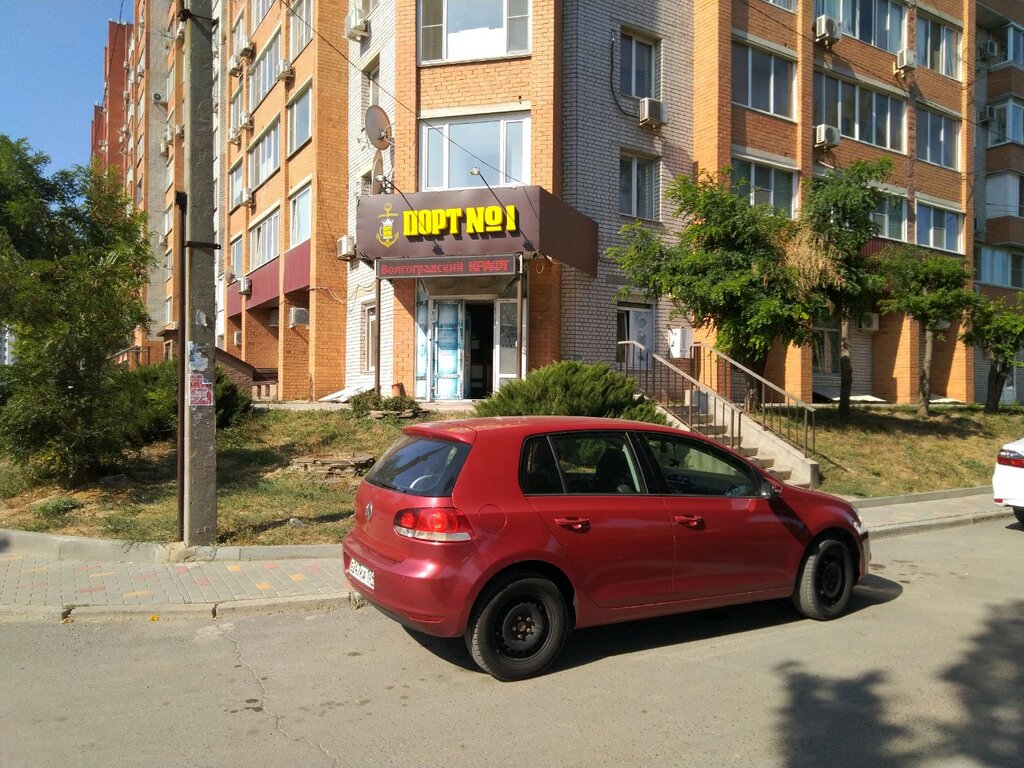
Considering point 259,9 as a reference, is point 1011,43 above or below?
above

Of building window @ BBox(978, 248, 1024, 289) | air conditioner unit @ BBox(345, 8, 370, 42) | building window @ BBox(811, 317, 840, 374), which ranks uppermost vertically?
air conditioner unit @ BBox(345, 8, 370, 42)

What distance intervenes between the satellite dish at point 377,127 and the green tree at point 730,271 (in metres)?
5.62

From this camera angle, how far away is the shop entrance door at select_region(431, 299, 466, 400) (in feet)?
52.2

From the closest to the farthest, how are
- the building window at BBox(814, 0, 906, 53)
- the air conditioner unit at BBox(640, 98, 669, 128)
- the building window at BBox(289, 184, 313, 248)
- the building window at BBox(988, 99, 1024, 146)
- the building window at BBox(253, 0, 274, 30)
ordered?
the air conditioner unit at BBox(640, 98, 669, 128)
the building window at BBox(289, 184, 313, 248)
the building window at BBox(814, 0, 906, 53)
the building window at BBox(253, 0, 274, 30)
the building window at BBox(988, 99, 1024, 146)

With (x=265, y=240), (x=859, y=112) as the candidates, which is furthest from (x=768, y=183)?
(x=265, y=240)

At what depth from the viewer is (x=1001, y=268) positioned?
2900cm

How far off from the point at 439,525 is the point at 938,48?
27.7 m

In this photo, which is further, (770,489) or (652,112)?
(652,112)

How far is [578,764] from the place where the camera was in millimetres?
3686

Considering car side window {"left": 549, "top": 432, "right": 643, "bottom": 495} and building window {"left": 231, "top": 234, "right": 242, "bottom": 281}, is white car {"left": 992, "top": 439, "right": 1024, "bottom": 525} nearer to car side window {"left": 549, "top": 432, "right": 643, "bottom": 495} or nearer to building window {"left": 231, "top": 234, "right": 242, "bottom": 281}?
car side window {"left": 549, "top": 432, "right": 643, "bottom": 495}

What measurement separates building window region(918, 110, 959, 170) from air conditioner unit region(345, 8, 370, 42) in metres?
17.8

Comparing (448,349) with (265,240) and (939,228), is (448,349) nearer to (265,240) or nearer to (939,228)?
(265,240)

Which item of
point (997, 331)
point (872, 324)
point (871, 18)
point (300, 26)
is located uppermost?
point (871, 18)

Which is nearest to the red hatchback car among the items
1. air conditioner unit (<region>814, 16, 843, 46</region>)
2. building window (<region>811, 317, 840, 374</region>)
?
building window (<region>811, 317, 840, 374</region>)
